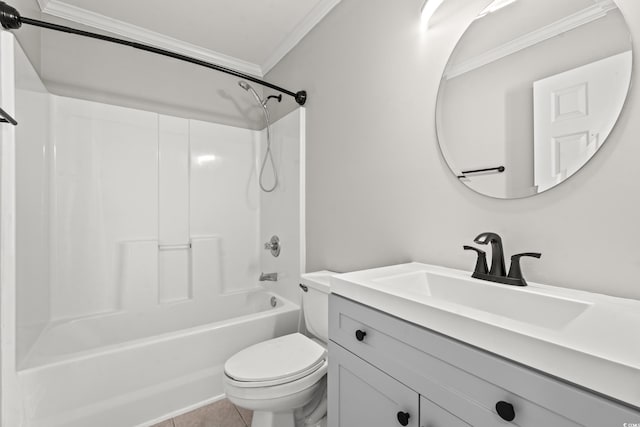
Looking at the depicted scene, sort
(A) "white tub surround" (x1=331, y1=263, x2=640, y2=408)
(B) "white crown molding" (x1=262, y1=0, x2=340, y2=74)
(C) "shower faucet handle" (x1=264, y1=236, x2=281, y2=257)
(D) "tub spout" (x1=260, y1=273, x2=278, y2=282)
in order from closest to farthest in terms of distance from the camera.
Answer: (A) "white tub surround" (x1=331, y1=263, x2=640, y2=408) → (B) "white crown molding" (x1=262, y1=0, x2=340, y2=74) → (D) "tub spout" (x1=260, y1=273, x2=278, y2=282) → (C) "shower faucet handle" (x1=264, y1=236, x2=281, y2=257)

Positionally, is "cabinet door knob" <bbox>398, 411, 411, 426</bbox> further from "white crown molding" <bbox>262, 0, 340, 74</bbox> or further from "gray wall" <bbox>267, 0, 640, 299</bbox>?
"white crown molding" <bbox>262, 0, 340, 74</bbox>

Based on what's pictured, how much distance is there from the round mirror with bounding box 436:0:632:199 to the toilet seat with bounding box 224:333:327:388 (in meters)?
1.04

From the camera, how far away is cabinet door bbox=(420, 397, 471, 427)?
0.59m

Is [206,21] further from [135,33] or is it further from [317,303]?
[317,303]

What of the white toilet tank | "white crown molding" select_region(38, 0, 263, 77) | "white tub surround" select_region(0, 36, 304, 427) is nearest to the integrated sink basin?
the white toilet tank

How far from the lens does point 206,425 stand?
1.51 m

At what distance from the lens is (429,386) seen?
642mm

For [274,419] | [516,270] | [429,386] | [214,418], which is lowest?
[214,418]

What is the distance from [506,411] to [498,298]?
0.38 meters

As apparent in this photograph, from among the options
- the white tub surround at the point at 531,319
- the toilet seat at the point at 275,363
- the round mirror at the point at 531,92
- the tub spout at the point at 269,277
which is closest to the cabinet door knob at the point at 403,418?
the white tub surround at the point at 531,319

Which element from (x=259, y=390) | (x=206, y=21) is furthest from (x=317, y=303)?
(x=206, y=21)

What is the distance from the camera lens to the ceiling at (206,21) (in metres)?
1.81

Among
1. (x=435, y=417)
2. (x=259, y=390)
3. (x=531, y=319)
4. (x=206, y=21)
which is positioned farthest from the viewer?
(x=206, y=21)

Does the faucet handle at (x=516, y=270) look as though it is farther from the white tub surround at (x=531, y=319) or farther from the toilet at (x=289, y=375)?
the toilet at (x=289, y=375)
